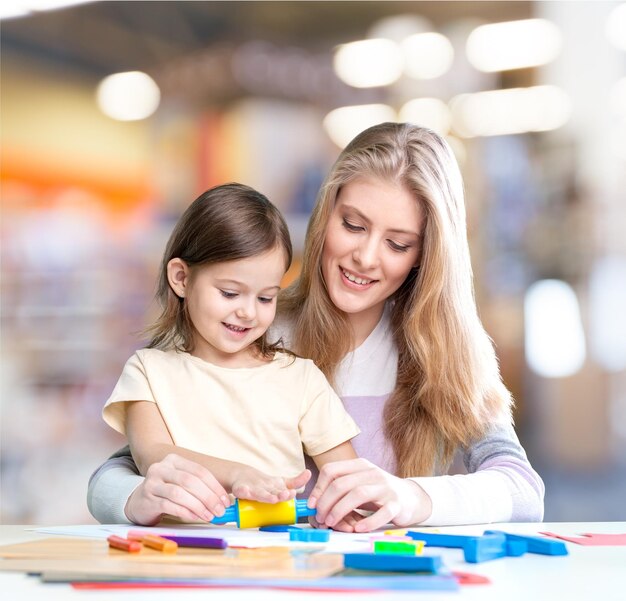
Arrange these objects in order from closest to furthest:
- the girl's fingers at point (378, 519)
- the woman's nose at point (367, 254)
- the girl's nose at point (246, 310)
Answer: the girl's fingers at point (378, 519) < the girl's nose at point (246, 310) < the woman's nose at point (367, 254)

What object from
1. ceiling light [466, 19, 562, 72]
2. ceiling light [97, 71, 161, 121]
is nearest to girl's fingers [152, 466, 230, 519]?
ceiling light [97, 71, 161, 121]

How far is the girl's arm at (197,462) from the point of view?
3.71ft

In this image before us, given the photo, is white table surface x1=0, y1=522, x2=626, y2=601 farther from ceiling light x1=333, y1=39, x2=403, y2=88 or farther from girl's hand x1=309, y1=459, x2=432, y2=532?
ceiling light x1=333, y1=39, x2=403, y2=88

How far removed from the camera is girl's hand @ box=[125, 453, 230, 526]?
1100 mm

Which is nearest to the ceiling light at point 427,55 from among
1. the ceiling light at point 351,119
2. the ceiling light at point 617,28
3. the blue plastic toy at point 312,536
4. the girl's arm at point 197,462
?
the ceiling light at point 351,119

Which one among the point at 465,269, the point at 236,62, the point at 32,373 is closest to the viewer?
the point at 465,269

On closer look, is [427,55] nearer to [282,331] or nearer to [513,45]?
[513,45]

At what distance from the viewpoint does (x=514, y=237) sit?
13.8ft

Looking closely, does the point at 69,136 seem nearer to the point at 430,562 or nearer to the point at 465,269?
the point at 465,269

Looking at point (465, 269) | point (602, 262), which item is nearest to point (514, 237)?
point (602, 262)

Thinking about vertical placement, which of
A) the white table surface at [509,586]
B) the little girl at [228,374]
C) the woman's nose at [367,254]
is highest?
the woman's nose at [367,254]

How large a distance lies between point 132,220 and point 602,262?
7.37ft

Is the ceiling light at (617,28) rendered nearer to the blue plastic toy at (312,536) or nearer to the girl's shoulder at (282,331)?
the girl's shoulder at (282,331)

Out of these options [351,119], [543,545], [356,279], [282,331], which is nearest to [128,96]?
[351,119]
